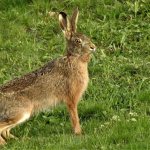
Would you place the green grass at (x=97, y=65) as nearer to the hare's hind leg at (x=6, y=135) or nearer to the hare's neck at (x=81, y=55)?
the hare's hind leg at (x=6, y=135)

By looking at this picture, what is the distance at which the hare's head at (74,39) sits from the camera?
340 inches

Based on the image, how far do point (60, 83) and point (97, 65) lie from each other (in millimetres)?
1873

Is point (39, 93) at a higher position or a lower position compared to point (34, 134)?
higher

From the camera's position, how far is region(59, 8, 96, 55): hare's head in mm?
8641

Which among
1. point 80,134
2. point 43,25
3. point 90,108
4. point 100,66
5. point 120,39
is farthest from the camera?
point 43,25

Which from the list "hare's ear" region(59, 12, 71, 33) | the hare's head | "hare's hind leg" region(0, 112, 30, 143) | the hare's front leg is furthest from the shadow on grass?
"hare's ear" region(59, 12, 71, 33)

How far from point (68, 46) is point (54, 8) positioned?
4065 mm

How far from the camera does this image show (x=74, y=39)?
28.5 ft

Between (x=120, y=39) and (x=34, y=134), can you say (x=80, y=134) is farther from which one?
(x=120, y=39)

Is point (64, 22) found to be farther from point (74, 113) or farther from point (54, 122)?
point (54, 122)

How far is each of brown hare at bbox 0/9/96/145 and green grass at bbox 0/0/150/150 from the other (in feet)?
1.14

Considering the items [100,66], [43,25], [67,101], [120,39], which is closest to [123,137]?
[67,101]

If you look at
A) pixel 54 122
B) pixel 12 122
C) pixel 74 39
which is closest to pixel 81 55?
pixel 74 39

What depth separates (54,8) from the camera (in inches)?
501
